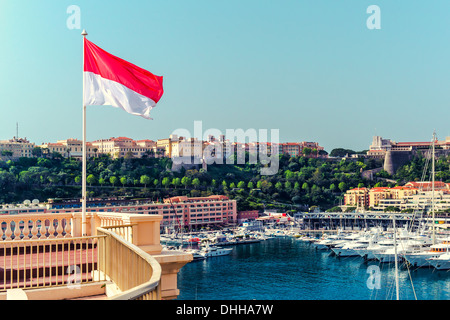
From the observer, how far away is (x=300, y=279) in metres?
17.9

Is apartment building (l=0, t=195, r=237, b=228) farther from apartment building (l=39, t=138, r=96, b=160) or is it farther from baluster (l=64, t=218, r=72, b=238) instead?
baluster (l=64, t=218, r=72, b=238)

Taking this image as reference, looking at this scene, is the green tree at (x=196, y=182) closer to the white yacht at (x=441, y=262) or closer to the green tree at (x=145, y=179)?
the green tree at (x=145, y=179)

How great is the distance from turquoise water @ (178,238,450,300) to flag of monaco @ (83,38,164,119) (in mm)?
11644

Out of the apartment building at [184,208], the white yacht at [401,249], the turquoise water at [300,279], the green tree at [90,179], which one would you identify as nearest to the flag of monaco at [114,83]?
the turquoise water at [300,279]

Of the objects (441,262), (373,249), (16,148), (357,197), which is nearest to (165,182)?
(16,148)

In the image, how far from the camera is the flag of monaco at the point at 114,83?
353 centimetres

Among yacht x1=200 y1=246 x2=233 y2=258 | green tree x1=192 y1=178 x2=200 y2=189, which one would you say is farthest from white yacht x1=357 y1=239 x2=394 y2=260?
green tree x1=192 y1=178 x2=200 y2=189

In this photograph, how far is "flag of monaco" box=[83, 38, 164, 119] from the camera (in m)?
3.53

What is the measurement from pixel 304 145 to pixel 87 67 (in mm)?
52863

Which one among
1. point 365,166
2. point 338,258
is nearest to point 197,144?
point 365,166

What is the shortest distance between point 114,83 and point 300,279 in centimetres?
1548

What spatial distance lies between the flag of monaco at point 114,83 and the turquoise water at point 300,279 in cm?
1164
